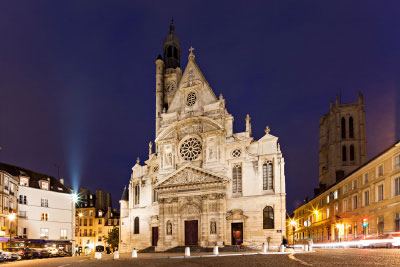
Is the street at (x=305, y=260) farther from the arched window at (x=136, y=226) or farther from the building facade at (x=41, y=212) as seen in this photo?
the building facade at (x=41, y=212)

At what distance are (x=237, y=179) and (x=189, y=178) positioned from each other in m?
5.74

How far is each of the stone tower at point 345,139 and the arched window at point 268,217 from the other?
45.9m

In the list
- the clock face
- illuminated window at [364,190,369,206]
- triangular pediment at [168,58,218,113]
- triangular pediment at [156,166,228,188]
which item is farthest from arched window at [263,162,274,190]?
the clock face

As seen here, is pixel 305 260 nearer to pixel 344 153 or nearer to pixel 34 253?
pixel 34 253

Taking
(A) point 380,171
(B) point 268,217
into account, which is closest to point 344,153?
(B) point 268,217

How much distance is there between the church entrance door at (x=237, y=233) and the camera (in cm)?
4312

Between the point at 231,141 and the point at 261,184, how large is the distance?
622cm

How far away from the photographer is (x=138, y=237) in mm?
49594

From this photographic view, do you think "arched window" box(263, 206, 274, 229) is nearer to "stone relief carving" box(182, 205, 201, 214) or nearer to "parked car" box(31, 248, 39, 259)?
"stone relief carving" box(182, 205, 201, 214)

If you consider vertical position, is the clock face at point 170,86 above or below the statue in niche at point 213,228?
above

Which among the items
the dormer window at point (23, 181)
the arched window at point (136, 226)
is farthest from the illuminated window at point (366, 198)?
the dormer window at point (23, 181)

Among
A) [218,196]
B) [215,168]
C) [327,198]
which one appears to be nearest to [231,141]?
[215,168]

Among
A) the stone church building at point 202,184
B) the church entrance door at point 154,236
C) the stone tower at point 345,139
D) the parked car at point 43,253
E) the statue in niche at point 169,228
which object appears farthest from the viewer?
the stone tower at point 345,139

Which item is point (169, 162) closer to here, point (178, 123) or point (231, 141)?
point (178, 123)
